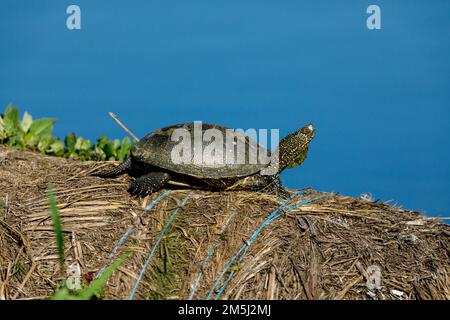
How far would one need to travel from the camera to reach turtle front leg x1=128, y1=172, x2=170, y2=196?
20.8ft

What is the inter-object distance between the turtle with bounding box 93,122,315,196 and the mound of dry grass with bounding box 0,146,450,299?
265 millimetres

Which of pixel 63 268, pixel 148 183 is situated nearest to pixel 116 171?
pixel 148 183

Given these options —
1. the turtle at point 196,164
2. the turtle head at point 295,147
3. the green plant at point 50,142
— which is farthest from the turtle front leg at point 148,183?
the green plant at point 50,142

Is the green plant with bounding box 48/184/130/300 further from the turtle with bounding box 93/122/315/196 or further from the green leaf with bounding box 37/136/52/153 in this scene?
the green leaf with bounding box 37/136/52/153

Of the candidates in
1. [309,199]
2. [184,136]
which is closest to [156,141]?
[184,136]

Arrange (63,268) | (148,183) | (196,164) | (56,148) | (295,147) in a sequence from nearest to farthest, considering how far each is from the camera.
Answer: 1. (63,268)
2. (148,183)
3. (196,164)
4. (295,147)
5. (56,148)

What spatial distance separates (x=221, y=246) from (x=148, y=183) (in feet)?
3.95

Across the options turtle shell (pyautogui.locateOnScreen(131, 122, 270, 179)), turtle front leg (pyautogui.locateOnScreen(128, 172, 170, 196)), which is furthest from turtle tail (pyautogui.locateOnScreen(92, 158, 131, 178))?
turtle front leg (pyautogui.locateOnScreen(128, 172, 170, 196))

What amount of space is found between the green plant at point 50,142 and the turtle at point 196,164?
9.21 ft

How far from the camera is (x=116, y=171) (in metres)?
6.88

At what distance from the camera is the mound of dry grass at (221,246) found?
534cm

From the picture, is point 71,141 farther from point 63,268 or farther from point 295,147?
point 63,268

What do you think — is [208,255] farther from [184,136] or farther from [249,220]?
[184,136]

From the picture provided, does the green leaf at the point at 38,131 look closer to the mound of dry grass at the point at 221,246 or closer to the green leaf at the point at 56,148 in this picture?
the green leaf at the point at 56,148
